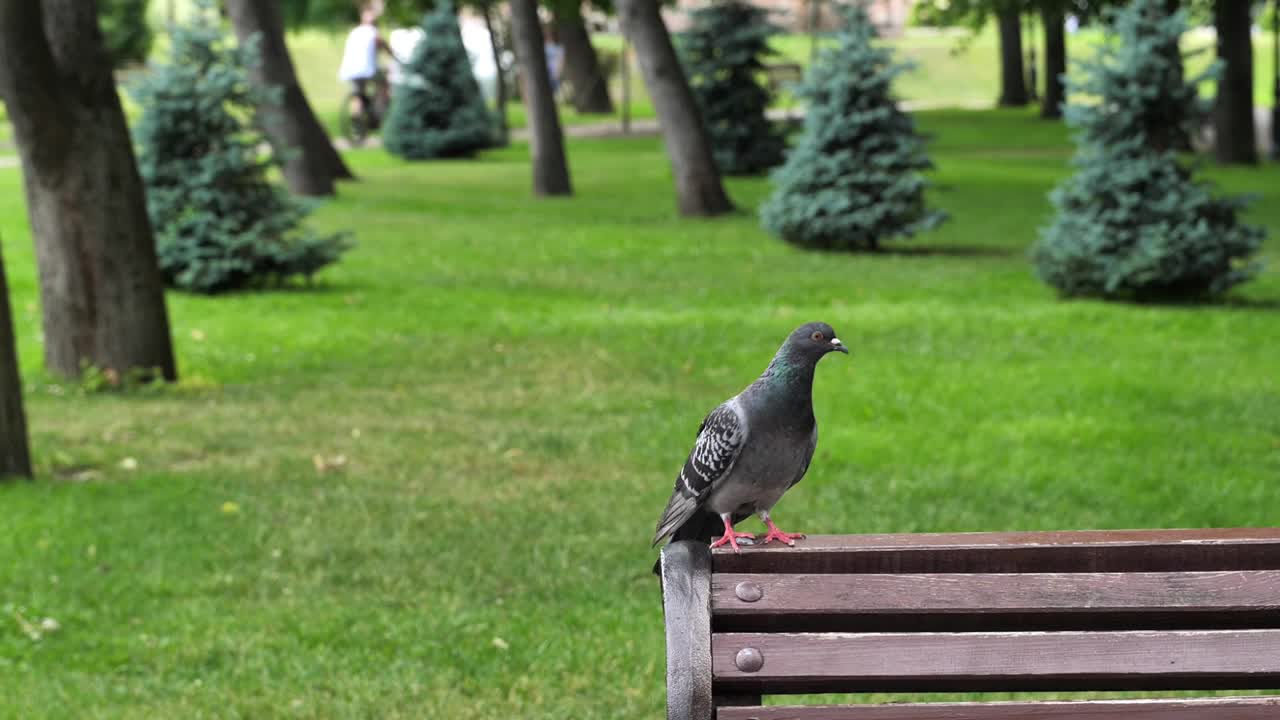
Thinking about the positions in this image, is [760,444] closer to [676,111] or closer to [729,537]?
[729,537]

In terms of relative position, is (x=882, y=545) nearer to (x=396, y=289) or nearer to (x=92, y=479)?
(x=92, y=479)

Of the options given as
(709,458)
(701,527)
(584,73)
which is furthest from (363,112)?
(709,458)

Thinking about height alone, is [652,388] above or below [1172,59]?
below

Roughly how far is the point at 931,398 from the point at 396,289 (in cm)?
627

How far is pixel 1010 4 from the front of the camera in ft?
103

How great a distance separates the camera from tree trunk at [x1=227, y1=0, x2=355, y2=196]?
2150 cm

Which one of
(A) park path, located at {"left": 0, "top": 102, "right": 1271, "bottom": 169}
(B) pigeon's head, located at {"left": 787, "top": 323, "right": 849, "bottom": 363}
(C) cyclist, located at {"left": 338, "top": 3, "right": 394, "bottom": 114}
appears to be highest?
(C) cyclist, located at {"left": 338, "top": 3, "right": 394, "bottom": 114}

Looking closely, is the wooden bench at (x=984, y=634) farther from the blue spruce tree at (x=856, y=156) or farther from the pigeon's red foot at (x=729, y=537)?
the blue spruce tree at (x=856, y=156)

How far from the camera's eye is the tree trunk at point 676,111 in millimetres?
20875

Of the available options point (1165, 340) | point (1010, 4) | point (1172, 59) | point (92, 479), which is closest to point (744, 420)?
point (92, 479)

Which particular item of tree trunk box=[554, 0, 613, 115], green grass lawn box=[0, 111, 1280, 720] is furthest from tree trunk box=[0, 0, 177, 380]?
tree trunk box=[554, 0, 613, 115]

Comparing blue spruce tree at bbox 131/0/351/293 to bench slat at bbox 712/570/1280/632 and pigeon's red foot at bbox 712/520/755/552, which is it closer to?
pigeon's red foot at bbox 712/520/755/552

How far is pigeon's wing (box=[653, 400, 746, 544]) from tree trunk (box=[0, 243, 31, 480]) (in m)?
5.18

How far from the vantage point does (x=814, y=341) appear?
304cm
